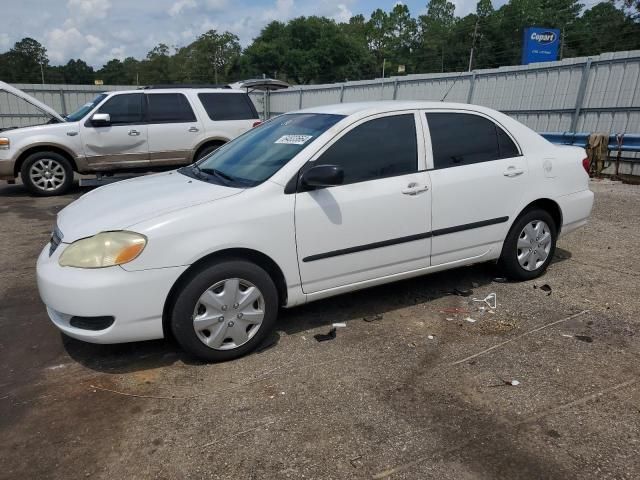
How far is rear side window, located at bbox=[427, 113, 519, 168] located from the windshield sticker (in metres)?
1.05

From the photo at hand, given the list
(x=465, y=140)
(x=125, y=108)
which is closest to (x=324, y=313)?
(x=465, y=140)

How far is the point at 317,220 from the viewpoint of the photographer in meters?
3.54

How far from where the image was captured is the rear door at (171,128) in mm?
9453

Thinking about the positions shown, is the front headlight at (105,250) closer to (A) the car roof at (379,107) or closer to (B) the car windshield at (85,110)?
(A) the car roof at (379,107)

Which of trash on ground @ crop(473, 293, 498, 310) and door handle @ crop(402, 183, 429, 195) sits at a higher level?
door handle @ crop(402, 183, 429, 195)

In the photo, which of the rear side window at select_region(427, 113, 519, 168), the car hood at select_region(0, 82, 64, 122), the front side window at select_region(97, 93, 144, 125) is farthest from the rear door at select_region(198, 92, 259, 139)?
the rear side window at select_region(427, 113, 519, 168)

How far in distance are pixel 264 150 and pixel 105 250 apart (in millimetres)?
1452

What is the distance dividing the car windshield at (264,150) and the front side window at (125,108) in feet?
18.5

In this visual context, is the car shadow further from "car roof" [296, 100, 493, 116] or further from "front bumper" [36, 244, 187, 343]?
"car roof" [296, 100, 493, 116]

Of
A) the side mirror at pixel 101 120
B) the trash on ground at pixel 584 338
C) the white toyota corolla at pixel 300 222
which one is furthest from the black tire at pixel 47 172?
the trash on ground at pixel 584 338

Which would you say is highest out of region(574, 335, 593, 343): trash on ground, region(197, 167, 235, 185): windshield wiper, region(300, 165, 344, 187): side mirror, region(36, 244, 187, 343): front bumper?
region(300, 165, 344, 187): side mirror

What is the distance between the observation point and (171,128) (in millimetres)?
9508

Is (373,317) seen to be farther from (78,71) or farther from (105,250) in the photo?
(78,71)

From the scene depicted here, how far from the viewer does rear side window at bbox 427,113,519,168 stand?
414 cm
